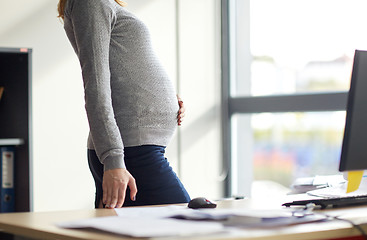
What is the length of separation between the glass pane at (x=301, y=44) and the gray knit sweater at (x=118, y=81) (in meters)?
1.81

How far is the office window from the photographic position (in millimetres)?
3520

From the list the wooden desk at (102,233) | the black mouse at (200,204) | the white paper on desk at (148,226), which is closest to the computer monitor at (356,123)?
the wooden desk at (102,233)

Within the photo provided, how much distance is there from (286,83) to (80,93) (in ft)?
4.06

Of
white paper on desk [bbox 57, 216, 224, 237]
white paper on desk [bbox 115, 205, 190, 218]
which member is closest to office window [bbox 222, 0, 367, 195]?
white paper on desk [bbox 115, 205, 190, 218]

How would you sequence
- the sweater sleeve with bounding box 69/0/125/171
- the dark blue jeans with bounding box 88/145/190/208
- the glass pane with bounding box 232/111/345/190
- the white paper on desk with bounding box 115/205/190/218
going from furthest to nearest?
the glass pane with bounding box 232/111/345/190
the dark blue jeans with bounding box 88/145/190/208
the sweater sleeve with bounding box 69/0/125/171
the white paper on desk with bounding box 115/205/190/218

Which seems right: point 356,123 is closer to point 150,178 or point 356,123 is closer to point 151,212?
point 151,212

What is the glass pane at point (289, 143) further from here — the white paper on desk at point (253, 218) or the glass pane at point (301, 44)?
the white paper on desk at point (253, 218)

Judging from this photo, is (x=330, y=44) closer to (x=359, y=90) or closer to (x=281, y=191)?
(x=281, y=191)

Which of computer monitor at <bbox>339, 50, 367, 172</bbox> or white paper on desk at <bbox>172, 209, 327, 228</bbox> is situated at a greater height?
computer monitor at <bbox>339, 50, 367, 172</bbox>

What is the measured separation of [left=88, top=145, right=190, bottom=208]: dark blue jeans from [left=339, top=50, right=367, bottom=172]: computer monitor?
21.0 inches

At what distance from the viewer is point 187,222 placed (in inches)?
47.4

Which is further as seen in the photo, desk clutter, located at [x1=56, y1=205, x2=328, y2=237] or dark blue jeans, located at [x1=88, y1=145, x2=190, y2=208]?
dark blue jeans, located at [x1=88, y1=145, x2=190, y2=208]

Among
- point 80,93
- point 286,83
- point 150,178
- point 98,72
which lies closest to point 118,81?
point 98,72

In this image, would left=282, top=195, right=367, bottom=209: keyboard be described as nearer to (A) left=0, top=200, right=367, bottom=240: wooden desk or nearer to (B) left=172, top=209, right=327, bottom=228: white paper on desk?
(A) left=0, top=200, right=367, bottom=240: wooden desk
